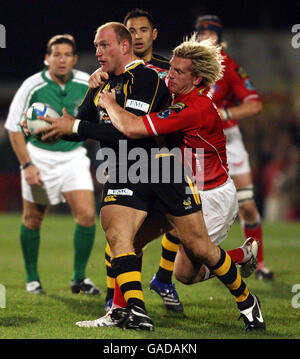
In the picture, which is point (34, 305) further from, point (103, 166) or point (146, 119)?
point (146, 119)

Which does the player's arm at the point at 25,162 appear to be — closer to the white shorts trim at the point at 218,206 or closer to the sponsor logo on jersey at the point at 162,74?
the sponsor logo on jersey at the point at 162,74

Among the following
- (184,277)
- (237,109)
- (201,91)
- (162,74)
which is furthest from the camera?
(237,109)

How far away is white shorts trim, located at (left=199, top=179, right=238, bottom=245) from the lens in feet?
18.0

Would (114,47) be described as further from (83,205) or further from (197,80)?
(83,205)

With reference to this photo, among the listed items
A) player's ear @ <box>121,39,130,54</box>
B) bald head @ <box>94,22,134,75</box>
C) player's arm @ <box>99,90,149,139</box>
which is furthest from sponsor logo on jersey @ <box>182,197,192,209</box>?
player's ear @ <box>121,39,130,54</box>

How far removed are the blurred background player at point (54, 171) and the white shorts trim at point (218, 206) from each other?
170 centimetres

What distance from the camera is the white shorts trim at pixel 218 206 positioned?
5488 millimetres

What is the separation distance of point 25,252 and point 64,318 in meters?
1.70

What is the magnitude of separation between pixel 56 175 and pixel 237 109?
1951 millimetres

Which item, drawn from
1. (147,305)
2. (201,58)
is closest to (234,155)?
(147,305)

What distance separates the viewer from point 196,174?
5512 mm

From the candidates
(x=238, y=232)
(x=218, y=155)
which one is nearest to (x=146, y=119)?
(x=218, y=155)

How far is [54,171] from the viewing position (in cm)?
712
